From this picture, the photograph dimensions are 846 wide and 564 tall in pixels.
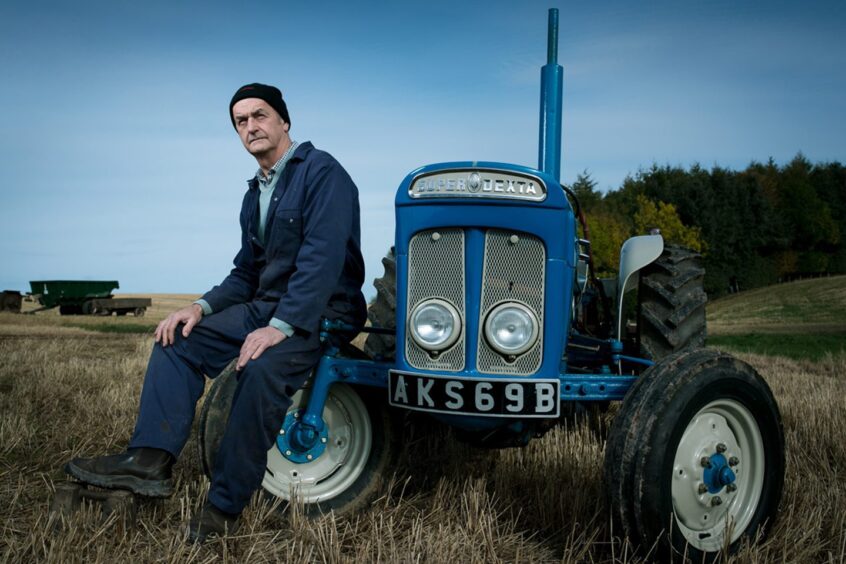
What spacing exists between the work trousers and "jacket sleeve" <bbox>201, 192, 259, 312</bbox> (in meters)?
0.21

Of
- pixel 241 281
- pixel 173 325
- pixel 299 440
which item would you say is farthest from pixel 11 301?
pixel 299 440

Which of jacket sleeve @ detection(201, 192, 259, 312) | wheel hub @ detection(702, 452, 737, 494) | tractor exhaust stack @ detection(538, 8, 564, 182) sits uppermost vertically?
tractor exhaust stack @ detection(538, 8, 564, 182)

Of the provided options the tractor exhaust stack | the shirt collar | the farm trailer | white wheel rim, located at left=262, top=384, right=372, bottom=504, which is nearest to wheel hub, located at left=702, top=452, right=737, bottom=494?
white wheel rim, located at left=262, top=384, right=372, bottom=504

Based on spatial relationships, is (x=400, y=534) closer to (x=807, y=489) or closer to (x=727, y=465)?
(x=727, y=465)

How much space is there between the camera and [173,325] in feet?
11.9

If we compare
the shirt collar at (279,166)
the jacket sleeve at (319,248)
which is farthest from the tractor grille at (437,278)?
the shirt collar at (279,166)

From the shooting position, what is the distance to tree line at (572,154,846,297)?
41094mm

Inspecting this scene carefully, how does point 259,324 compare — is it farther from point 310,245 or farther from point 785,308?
point 785,308

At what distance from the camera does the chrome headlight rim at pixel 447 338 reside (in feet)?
10.6

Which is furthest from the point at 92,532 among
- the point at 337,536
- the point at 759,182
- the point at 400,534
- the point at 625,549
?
the point at 759,182

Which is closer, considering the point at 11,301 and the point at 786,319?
the point at 11,301

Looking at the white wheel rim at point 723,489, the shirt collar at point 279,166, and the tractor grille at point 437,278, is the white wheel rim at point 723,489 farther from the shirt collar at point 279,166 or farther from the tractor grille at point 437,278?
the shirt collar at point 279,166

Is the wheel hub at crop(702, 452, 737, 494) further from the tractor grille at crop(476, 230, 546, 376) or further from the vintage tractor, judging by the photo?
the tractor grille at crop(476, 230, 546, 376)

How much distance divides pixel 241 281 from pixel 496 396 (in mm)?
1689
